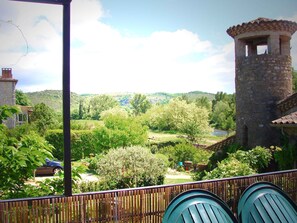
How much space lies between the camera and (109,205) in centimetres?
343

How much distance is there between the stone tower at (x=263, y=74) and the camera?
13289 mm

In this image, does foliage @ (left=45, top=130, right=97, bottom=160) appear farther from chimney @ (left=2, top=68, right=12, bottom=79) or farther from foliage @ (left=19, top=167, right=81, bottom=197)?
foliage @ (left=19, top=167, right=81, bottom=197)

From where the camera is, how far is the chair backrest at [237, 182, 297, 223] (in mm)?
3271

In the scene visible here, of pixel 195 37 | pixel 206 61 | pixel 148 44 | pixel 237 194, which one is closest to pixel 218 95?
pixel 206 61

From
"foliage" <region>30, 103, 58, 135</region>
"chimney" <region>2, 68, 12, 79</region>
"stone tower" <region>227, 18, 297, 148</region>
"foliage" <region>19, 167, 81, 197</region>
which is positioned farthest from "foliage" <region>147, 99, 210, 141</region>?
"foliage" <region>19, 167, 81, 197</region>

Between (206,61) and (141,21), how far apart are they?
1244 inches

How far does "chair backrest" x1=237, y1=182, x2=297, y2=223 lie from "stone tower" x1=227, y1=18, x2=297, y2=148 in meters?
10.6

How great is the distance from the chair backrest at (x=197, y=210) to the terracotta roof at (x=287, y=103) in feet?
35.0

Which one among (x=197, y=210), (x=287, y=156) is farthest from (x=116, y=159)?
(x=197, y=210)

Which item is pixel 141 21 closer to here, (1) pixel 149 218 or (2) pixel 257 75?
(2) pixel 257 75

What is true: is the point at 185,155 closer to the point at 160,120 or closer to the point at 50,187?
the point at 50,187

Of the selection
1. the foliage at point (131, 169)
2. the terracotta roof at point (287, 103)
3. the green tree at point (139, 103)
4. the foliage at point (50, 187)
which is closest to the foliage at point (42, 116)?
the foliage at point (131, 169)

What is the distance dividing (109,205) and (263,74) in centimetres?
1194

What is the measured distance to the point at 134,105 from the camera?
3578 inches
